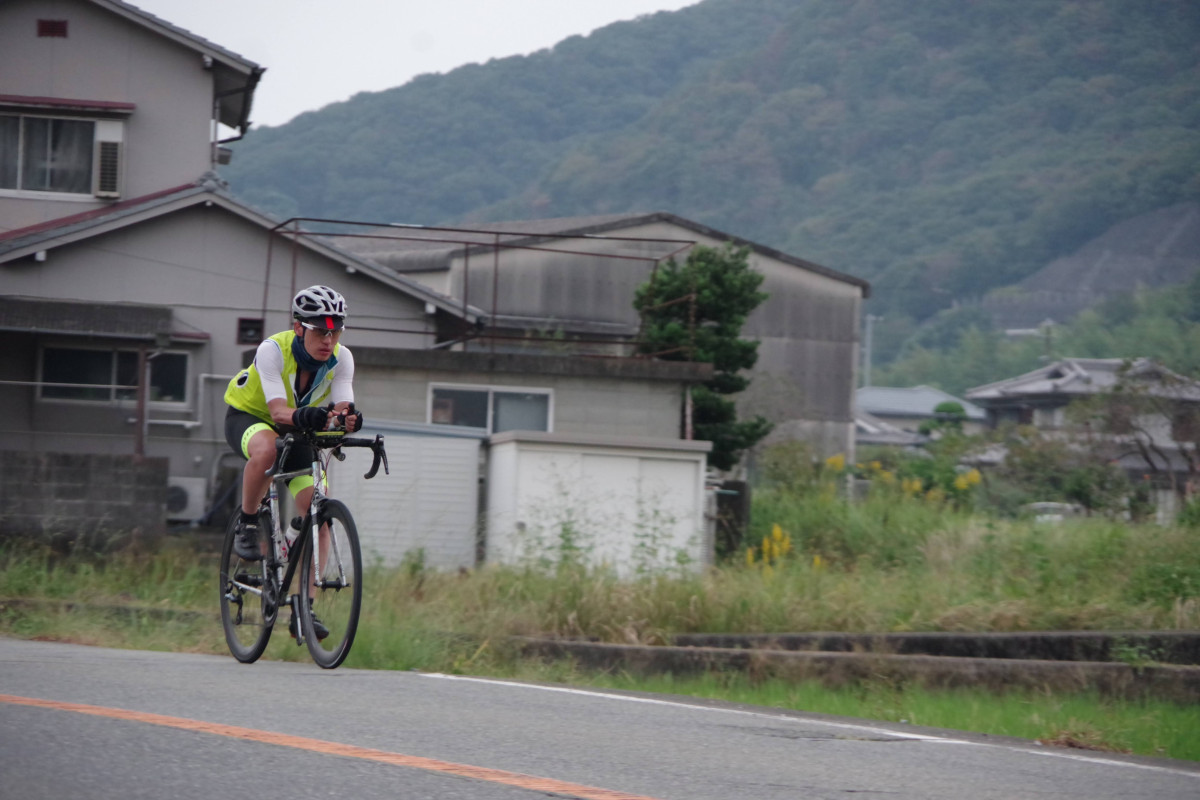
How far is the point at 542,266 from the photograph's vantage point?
35.9m

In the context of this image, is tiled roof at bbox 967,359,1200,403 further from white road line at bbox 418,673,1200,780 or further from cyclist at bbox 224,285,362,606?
cyclist at bbox 224,285,362,606

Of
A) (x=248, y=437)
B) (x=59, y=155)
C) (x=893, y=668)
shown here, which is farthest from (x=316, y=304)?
(x=59, y=155)

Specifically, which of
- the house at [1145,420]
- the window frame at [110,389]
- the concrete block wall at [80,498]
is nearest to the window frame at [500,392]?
the concrete block wall at [80,498]

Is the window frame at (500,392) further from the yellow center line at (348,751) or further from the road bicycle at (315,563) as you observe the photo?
the yellow center line at (348,751)

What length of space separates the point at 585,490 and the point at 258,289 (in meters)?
8.91

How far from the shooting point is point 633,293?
121 ft

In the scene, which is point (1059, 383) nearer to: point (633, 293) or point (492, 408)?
point (633, 293)

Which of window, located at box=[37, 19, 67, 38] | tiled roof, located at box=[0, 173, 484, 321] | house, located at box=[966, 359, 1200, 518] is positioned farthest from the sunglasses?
house, located at box=[966, 359, 1200, 518]

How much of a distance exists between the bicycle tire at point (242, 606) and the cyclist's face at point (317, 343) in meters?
1.23

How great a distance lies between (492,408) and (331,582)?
38.3 feet

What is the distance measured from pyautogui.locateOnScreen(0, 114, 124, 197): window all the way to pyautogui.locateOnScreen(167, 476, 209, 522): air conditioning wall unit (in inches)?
216

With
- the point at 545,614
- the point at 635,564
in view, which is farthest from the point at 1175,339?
the point at 545,614

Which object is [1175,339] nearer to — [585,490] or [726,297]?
[726,297]

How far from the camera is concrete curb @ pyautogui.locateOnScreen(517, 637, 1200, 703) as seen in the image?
942 centimetres
